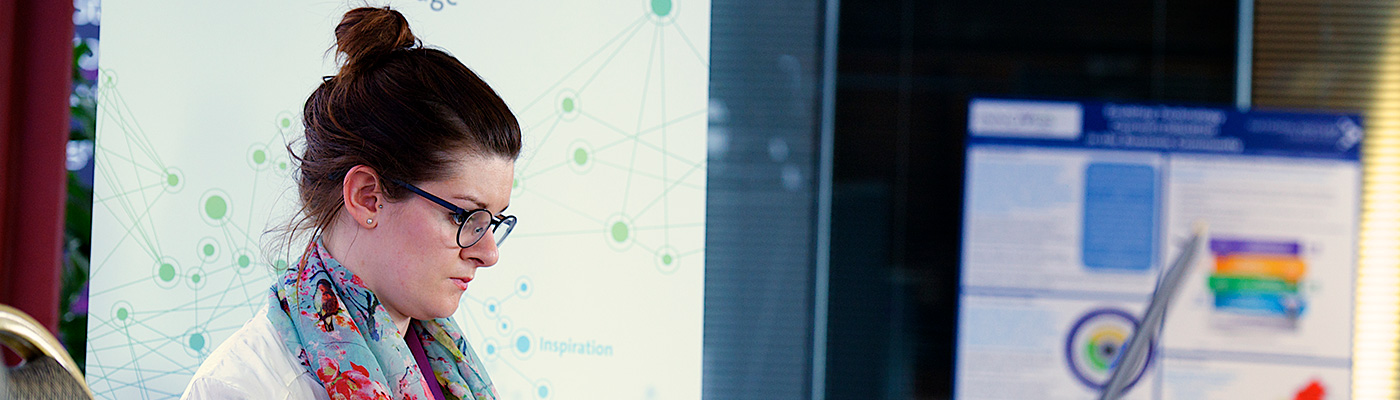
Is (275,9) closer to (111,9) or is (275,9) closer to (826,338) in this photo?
(111,9)

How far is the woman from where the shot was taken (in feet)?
4.11

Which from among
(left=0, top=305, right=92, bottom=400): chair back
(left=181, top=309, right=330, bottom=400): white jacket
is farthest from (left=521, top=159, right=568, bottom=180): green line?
(left=0, top=305, right=92, bottom=400): chair back

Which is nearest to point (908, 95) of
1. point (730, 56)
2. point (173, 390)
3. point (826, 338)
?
point (730, 56)

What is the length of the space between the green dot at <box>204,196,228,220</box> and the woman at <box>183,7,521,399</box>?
1439 mm

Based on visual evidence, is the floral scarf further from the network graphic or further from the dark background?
the dark background

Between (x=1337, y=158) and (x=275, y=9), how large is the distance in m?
2.71

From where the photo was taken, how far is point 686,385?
99.0 inches

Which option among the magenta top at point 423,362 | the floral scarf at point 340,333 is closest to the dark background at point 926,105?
the magenta top at point 423,362

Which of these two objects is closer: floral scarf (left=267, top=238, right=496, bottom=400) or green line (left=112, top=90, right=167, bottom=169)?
floral scarf (left=267, top=238, right=496, bottom=400)

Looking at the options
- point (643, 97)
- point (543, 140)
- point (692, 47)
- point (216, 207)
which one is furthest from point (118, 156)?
point (692, 47)

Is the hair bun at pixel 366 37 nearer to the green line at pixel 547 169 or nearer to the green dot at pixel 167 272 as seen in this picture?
the green line at pixel 547 169

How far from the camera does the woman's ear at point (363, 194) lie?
1284 mm

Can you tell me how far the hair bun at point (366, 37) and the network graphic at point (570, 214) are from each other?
110cm

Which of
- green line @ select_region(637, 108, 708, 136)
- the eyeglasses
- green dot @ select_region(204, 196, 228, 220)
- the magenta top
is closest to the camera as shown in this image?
the eyeglasses
